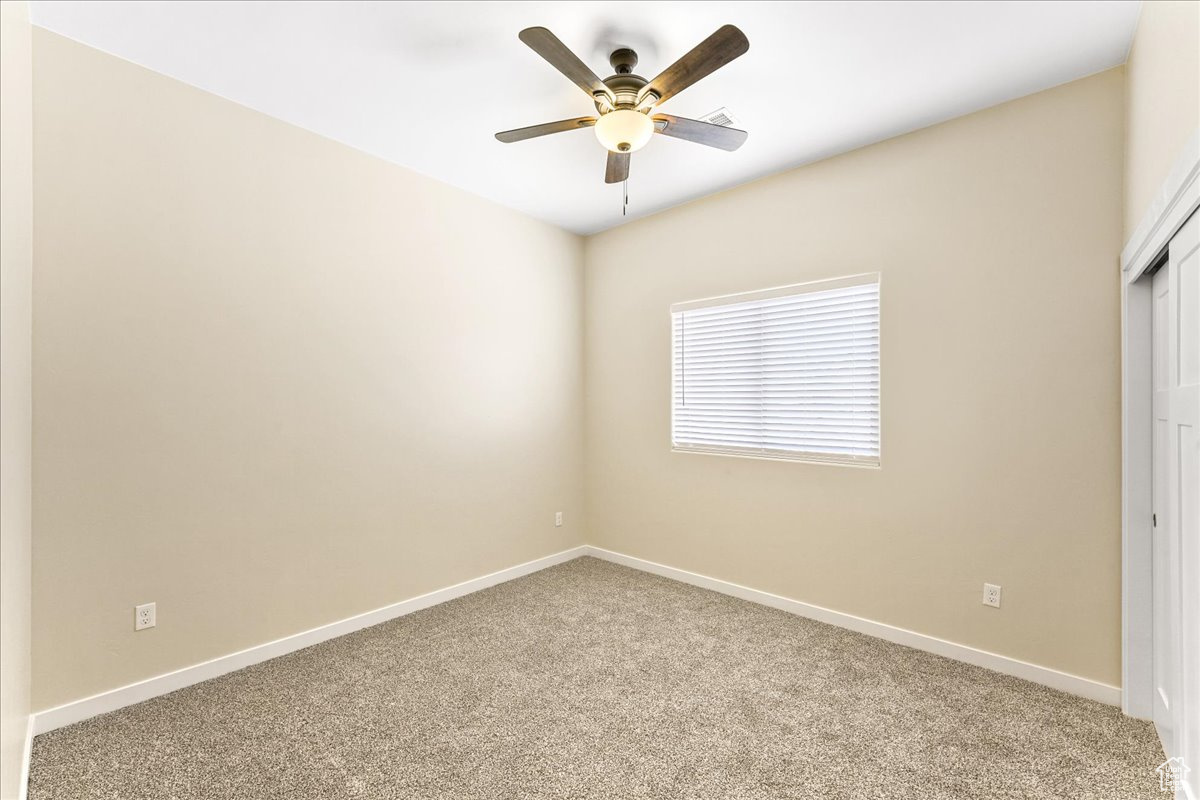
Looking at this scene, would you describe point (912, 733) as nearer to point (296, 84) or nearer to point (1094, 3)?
point (1094, 3)

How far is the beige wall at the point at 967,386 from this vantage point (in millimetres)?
2285

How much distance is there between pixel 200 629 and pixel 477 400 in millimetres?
1923

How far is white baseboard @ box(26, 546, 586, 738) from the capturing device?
6.88ft

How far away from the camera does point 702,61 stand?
72.8 inches

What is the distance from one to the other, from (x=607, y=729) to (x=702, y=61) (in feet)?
8.36

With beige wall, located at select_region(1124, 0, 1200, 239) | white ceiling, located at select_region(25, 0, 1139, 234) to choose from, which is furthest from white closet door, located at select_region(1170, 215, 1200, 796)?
white ceiling, located at select_region(25, 0, 1139, 234)

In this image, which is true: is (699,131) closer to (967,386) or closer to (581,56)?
(581,56)

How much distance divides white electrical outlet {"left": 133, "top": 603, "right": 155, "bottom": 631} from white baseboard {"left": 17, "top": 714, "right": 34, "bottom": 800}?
393 mm

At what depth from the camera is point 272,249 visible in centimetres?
270

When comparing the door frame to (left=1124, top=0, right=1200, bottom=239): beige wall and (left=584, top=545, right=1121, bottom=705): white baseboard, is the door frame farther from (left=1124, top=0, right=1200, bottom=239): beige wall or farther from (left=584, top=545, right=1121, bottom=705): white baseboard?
(left=1124, top=0, right=1200, bottom=239): beige wall

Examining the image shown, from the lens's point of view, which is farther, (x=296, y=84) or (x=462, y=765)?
(x=296, y=84)

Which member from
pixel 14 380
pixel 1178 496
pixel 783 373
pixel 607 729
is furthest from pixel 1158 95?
pixel 14 380

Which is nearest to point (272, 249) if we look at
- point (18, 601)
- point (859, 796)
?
point (18, 601)

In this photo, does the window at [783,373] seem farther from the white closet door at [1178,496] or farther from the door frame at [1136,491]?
the white closet door at [1178,496]
